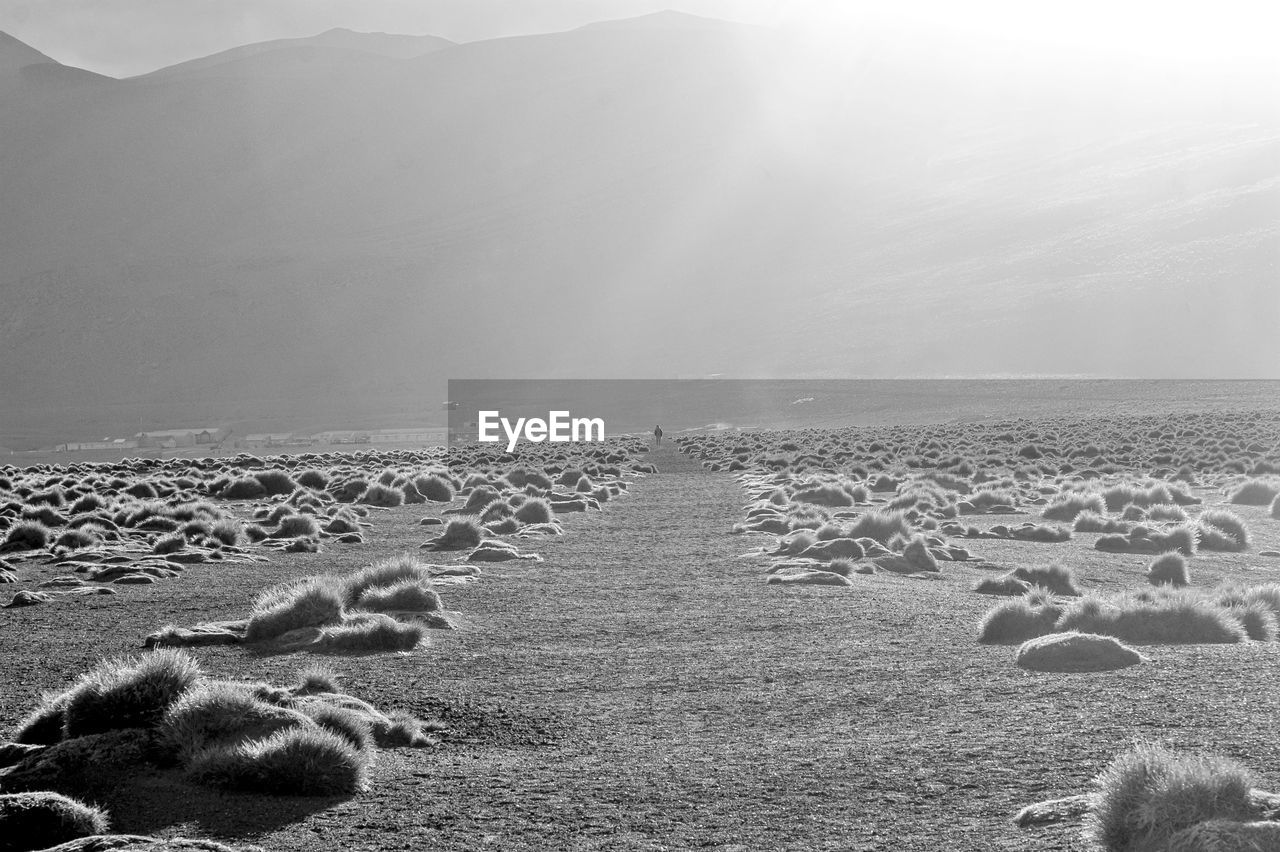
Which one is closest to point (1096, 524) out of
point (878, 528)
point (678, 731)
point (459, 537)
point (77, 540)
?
point (878, 528)

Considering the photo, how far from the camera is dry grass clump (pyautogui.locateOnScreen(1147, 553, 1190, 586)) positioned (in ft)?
53.9

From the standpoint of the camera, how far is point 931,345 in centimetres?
10669

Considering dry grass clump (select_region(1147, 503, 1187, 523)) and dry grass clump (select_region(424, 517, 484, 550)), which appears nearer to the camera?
dry grass clump (select_region(424, 517, 484, 550))

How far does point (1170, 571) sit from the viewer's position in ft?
54.2

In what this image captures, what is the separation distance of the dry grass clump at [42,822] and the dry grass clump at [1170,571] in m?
14.0

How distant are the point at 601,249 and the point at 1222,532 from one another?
126 m

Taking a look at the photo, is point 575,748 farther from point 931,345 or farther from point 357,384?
point 357,384

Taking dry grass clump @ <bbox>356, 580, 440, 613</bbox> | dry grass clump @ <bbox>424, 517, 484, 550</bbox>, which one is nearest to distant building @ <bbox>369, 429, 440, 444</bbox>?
dry grass clump @ <bbox>424, 517, 484, 550</bbox>

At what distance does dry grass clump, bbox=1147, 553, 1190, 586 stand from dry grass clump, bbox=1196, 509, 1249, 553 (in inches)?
172

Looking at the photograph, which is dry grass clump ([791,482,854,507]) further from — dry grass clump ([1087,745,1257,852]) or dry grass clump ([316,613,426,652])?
dry grass clump ([1087,745,1257,852])

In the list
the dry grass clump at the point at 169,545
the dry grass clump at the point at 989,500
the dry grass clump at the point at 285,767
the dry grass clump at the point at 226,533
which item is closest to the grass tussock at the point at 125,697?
the dry grass clump at the point at 285,767

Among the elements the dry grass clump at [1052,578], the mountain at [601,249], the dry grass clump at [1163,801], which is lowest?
the dry grass clump at [1052,578]

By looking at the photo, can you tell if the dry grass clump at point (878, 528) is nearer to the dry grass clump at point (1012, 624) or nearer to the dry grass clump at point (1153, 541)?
the dry grass clump at point (1153, 541)

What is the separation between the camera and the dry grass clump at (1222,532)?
2044cm
